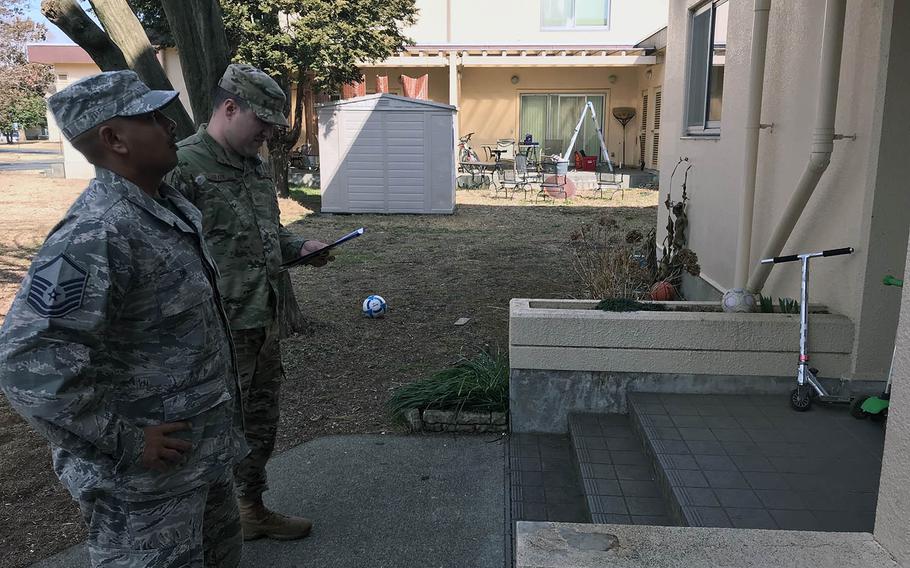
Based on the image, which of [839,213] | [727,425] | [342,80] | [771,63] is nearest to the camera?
[727,425]

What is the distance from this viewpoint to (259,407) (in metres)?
3.03

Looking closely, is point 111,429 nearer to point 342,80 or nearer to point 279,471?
point 279,471

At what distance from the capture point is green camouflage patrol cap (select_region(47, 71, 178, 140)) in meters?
1.72

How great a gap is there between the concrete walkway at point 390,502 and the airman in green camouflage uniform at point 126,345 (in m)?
1.17

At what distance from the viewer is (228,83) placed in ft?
8.85

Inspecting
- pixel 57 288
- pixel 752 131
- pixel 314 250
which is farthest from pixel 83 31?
pixel 752 131

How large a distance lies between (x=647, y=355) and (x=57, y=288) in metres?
3.04

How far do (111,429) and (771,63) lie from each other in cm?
476

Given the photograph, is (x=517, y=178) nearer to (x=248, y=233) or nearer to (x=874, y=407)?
(x=874, y=407)

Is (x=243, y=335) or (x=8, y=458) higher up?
(x=243, y=335)

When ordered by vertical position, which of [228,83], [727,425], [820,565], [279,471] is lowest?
[279,471]

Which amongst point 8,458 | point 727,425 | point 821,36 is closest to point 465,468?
point 727,425

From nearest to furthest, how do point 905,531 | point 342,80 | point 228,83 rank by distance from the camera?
point 905,531 → point 228,83 → point 342,80

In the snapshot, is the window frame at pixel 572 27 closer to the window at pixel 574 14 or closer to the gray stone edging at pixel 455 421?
the window at pixel 574 14
